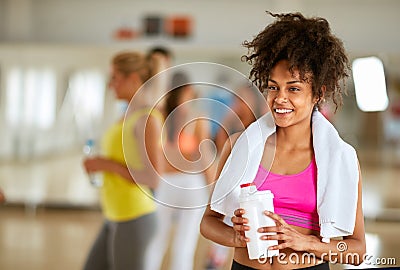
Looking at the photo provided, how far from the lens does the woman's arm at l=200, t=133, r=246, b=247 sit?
0.96 metres

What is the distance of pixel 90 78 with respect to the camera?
14.7ft

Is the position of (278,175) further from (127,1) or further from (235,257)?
(127,1)

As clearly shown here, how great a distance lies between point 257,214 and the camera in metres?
0.91

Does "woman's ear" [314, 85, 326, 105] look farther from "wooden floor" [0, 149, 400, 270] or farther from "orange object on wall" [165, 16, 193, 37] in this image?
"orange object on wall" [165, 16, 193, 37]

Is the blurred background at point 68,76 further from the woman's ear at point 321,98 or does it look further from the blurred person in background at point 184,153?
the woman's ear at point 321,98

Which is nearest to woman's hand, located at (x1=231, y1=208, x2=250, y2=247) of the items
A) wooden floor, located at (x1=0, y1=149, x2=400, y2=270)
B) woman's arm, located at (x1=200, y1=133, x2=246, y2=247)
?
woman's arm, located at (x1=200, y1=133, x2=246, y2=247)

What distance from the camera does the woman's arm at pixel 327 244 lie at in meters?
0.92

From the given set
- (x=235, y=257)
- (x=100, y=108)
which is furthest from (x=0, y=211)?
(x=235, y=257)

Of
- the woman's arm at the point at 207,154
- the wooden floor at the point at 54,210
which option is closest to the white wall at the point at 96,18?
the wooden floor at the point at 54,210

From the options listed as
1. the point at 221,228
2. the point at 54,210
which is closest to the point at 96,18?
the point at 54,210

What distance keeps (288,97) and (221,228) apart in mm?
194

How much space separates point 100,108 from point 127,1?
695mm

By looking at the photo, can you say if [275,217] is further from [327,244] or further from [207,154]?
[207,154]

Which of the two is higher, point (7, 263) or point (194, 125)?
point (194, 125)
